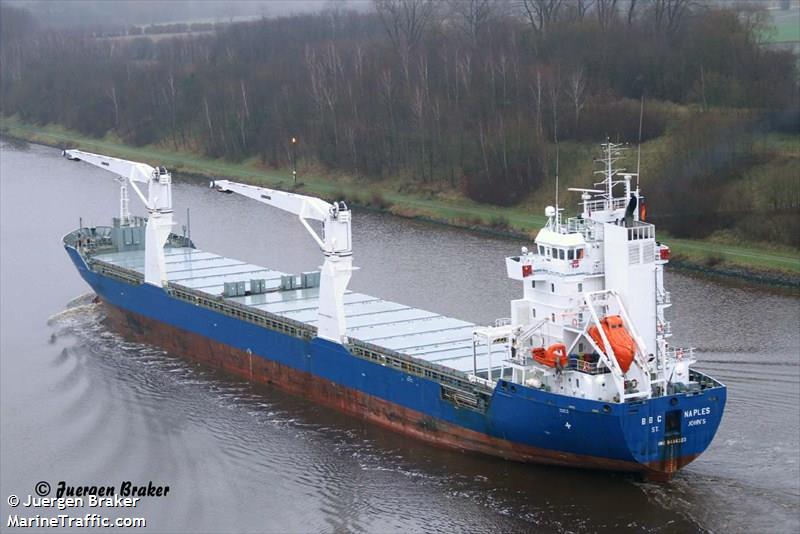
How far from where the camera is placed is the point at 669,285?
45406 mm

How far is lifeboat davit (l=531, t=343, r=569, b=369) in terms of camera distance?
28562 millimetres

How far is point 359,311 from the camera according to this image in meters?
38.0

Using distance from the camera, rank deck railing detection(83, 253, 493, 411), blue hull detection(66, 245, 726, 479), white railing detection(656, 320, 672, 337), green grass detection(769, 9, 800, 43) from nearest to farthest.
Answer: blue hull detection(66, 245, 726, 479)
white railing detection(656, 320, 672, 337)
deck railing detection(83, 253, 493, 411)
green grass detection(769, 9, 800, 43)

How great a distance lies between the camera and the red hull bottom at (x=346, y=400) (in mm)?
28969

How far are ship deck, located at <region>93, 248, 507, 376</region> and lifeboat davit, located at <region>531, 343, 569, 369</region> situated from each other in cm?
192

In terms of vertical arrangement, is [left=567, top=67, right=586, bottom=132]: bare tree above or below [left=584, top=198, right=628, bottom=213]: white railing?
above

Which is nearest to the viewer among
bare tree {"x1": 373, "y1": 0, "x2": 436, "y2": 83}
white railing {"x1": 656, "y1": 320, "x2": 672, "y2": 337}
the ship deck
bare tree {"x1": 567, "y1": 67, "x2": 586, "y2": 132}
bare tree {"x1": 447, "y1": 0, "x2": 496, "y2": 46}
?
white railing {"x1": 656, "y1": 320, "x2": 672, "y2": 337}

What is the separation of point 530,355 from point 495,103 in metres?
38.8

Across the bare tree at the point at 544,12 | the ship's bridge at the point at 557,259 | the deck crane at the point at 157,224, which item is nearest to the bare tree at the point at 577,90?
the bare tree at the point at 544,12

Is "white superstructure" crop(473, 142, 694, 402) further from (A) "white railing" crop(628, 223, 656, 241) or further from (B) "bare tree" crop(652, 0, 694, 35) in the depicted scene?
(B) "bare tree" crop(652, 0, 694, 35)

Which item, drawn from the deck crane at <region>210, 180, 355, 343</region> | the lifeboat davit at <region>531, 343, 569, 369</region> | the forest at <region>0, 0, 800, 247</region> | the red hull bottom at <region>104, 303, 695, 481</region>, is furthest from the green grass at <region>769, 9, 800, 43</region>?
the lifeboat davit at <region>531, 343, 569, 369</region>

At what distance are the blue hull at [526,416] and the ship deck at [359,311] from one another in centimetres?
90

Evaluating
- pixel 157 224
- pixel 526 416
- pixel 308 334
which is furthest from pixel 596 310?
pixel 157 224

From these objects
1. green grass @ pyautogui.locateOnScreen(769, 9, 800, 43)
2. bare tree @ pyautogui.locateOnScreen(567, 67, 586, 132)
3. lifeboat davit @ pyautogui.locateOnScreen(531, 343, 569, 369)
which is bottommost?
lifeboat davit @ pyautogui.locateOnScreen(531, 343, 569, 369)
